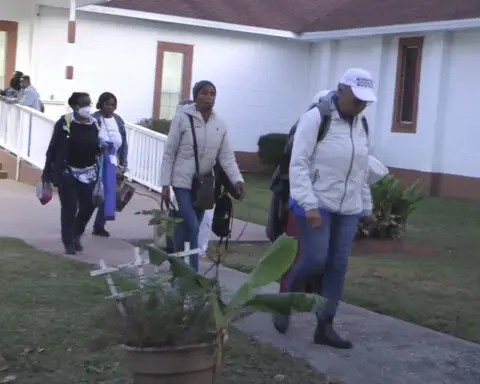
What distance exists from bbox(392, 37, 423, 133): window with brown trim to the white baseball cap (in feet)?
45.4

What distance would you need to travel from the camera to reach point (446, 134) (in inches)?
739

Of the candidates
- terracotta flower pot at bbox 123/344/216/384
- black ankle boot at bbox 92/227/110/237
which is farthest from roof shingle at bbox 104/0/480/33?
terracotta flower pot at bbox 123/344/216/384

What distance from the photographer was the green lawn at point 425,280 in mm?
7504

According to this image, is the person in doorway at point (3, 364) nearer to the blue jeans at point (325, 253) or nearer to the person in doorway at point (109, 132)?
the blue jeans at point (325, 253)

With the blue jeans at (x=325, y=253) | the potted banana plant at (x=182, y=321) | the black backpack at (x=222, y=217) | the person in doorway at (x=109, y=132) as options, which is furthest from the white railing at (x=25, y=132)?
the potted banana plant at (x=182, y=321)

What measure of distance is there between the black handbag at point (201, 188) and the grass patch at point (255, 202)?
2036 millimetres

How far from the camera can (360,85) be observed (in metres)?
5.96

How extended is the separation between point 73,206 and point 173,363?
524 centimetres

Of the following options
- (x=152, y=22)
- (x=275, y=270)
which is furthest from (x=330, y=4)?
(x=275, y=270)

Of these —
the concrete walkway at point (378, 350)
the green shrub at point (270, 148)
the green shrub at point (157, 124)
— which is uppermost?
the green shrub at point (157, 124)

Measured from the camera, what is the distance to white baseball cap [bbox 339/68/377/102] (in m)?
5.94

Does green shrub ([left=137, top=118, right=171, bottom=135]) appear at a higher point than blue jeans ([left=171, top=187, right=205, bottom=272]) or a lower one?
higher

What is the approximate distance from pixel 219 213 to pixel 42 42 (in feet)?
39.1

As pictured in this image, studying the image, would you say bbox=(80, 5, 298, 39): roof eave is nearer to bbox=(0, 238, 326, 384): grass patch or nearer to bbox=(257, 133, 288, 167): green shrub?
bbox=(257, 133, 288, 167): green shrub
